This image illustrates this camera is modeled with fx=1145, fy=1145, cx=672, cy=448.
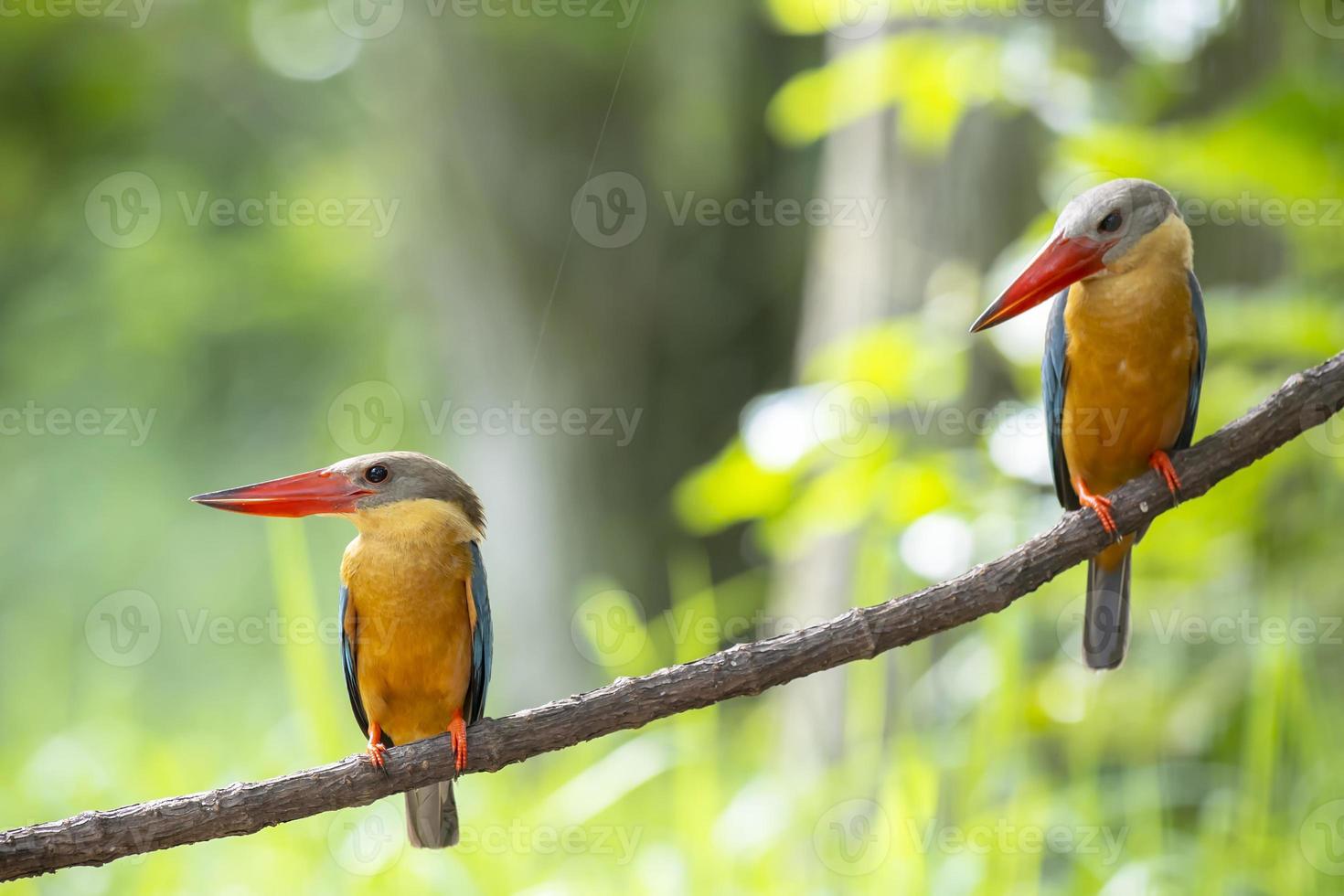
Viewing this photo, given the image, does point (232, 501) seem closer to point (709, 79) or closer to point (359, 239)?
point (709, 79)

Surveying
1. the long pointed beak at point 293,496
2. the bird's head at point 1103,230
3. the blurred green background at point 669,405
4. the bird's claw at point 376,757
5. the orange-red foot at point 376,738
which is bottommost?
the blurred green background at point 669,405

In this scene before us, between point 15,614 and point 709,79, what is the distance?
7.01 meters

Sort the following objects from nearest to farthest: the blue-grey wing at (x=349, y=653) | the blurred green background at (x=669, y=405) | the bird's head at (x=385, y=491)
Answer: the bird's head at (x=385, y=491) → the blue-grey wing at (x=349, y=653) → the blurred green background at (x=669, y=405)

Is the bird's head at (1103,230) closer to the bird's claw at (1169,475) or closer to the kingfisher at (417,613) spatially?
the bird's claw at (1169,475)

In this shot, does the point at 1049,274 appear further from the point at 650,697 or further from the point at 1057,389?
the point at 650,697

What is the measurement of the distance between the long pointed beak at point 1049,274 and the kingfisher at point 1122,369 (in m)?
0.04

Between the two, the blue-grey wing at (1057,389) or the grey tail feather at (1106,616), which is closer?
the grey tail feather at (1106,616)

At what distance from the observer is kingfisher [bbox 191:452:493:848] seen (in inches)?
87.3

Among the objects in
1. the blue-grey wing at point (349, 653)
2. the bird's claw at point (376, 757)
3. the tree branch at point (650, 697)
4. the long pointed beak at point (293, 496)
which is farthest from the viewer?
the blue-grey wing at point (349, 653)

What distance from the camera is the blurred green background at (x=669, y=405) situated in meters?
3.45

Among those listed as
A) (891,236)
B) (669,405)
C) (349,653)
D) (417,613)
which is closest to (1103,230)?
(417,613)

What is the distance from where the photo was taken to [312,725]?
3256mm

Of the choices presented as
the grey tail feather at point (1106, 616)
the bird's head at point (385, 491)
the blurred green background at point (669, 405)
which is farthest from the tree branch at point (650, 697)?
the blurred green background at point (669, 405)

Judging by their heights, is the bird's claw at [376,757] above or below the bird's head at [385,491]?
below
